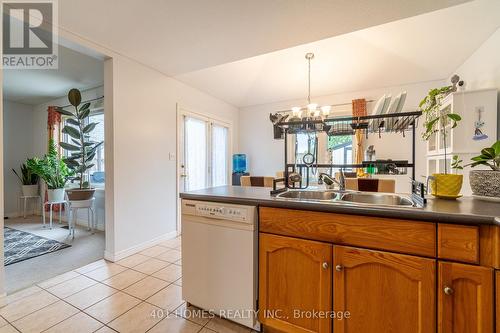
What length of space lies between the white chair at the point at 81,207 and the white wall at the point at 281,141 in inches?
122

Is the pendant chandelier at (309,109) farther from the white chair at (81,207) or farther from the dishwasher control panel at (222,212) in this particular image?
the white chair at (81,207)

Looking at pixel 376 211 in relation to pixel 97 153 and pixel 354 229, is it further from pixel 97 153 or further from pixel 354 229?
pixel 97 153

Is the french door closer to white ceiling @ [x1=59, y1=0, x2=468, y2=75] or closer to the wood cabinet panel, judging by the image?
white ceiling @ [x1=59, y1=0, x2=468, y2=75]

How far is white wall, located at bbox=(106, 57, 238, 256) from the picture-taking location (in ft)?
8.09

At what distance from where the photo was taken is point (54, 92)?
407 cm

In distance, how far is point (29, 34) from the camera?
2.19m

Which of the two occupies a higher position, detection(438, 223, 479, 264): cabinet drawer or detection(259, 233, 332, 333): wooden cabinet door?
detection(438, 223, 479, 264): cabinet drawer

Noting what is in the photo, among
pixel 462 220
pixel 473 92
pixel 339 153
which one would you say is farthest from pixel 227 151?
pixel 462 220

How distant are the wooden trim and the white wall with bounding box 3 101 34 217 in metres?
7.05

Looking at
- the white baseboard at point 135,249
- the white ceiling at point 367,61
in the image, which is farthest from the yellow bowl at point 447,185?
the white baseboard at point 135,249

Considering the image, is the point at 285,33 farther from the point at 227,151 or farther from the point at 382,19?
the point at 227,151

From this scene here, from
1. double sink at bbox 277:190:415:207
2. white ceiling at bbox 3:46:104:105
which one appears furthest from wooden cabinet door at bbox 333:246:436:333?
white ceiling at bbox 3:46:104:105

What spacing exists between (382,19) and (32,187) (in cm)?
648

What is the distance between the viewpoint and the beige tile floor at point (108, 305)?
145 centimetres
